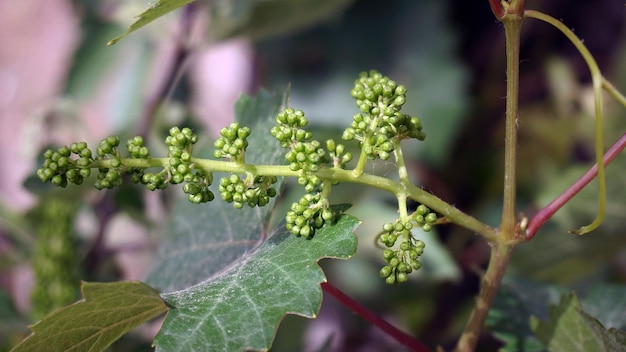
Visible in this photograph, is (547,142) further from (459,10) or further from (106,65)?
(106,65)

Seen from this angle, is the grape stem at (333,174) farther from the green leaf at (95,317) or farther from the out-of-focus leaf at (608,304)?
the out-of-focus leaf at (608,304)

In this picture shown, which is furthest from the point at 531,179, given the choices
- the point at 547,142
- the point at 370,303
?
the point at 370,303

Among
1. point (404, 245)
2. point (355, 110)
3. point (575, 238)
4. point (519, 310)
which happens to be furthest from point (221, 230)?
point (355, 110)

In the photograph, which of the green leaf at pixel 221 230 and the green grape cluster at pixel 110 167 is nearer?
the green grape cluster at pixel 110 167

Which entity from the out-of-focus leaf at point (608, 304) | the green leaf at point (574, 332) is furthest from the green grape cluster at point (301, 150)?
the out-of-focus leaf at point (608, 304)

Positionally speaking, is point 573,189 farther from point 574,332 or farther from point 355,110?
point 355,110
